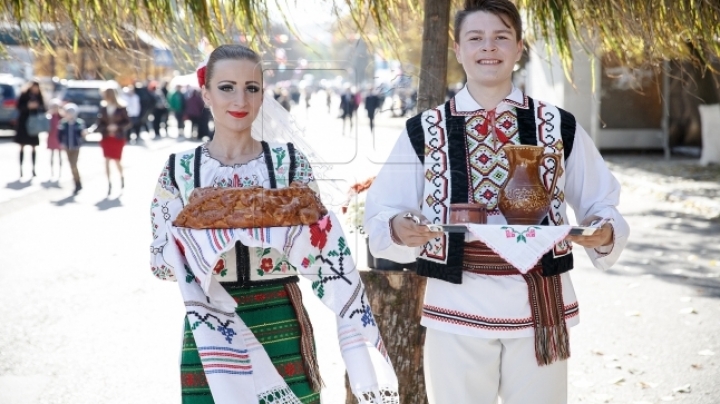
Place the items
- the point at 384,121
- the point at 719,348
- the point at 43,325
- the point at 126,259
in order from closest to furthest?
the point at 384,121 < the point at 719,348 < the point at 43,325 < the point at 126,259

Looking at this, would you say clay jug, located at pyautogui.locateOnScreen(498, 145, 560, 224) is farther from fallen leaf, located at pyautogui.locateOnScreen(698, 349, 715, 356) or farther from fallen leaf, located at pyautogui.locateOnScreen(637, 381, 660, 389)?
fallen leaf, located at pyautogui.locateOnScreen(698, 349, 715, 356)


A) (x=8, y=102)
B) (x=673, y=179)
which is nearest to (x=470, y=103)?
(x=673, y=179)

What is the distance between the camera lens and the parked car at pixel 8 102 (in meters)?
28.7

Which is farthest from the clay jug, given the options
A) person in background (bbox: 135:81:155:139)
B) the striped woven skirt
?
person in background (bbox: 135:81:155:139)

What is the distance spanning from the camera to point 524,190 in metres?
3.15

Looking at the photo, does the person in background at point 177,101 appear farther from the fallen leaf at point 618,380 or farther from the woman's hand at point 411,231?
the woman's hand at point 411,231

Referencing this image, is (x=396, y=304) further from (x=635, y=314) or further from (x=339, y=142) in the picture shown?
(x=635, y=314)

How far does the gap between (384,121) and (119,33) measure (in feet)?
5.83

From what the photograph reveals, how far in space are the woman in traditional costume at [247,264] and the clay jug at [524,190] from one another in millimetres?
550

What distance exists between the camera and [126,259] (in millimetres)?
10797

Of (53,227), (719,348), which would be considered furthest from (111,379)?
Result: (53,227)

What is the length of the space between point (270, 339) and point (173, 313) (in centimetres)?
518

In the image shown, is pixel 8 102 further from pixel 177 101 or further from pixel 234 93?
pixel 234 93

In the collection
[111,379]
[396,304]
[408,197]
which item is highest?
[408,197]
